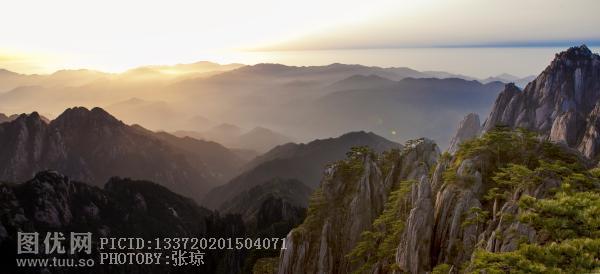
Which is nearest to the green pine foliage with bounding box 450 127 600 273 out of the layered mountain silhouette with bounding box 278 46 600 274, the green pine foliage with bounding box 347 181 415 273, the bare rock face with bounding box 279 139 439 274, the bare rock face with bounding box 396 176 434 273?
the layered mountain silhouette with bounding box 278 46 600 274

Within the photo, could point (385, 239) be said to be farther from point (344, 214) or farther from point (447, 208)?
point (344, 214)

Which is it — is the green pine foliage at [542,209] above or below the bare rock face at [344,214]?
above

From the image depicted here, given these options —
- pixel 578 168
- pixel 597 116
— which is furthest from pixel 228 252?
pixel 597 116

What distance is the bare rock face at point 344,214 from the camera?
52062mm

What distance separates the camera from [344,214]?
5466cm

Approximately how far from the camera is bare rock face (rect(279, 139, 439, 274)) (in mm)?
52062

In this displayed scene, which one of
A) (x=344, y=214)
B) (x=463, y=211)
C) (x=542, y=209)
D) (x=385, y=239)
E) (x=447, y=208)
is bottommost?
(x=344, y=214)

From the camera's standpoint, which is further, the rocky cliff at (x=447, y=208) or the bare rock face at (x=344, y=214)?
the bare rock face at (x=344, y=214)

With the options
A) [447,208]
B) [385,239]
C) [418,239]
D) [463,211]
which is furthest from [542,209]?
[385,239]

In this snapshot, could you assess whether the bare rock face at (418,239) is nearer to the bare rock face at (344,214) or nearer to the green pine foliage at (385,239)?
the green pine foliage at (385,239)

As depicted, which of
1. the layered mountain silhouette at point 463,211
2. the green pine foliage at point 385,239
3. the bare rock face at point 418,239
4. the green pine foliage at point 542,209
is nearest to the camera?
the green pine foliage at point 542,209

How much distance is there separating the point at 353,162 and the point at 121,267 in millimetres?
161145

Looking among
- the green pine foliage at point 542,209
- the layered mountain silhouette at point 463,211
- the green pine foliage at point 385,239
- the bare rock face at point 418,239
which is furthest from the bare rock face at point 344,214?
the green pine foliage at point 542,209

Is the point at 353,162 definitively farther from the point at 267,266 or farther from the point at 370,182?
the point at 267,266
